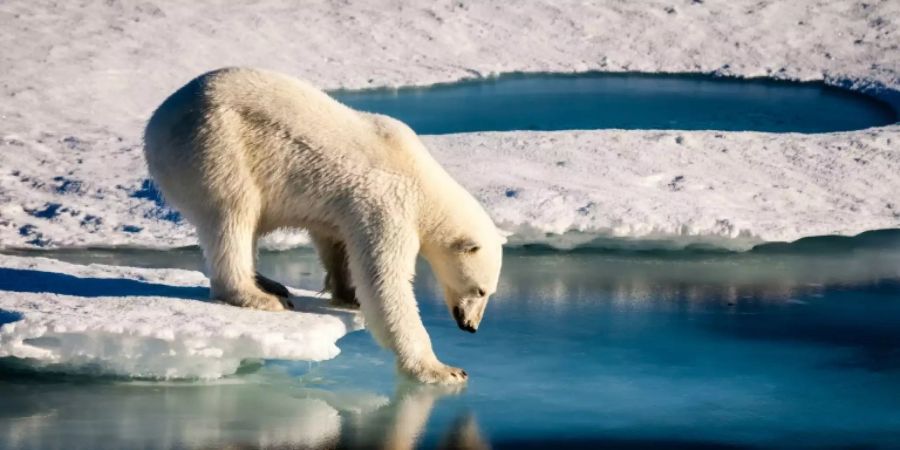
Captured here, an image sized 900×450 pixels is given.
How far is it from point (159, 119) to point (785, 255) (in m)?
4.16

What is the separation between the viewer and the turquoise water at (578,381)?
16.7 ft

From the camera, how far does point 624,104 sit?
42.8 feet

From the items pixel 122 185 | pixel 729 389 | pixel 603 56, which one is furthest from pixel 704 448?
pixel 603 56

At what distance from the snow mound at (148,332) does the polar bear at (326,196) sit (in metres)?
0.26

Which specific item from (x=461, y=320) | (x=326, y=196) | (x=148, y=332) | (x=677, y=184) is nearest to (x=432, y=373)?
(x=461, y=320)

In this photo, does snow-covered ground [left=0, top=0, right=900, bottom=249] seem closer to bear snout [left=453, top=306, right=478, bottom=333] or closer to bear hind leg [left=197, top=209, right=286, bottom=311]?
bear hind leg [left=197, top=209, right=286, bottom=311]

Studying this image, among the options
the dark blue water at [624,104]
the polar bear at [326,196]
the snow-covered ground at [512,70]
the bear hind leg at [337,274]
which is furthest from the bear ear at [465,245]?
the dark blue water at [624,104]

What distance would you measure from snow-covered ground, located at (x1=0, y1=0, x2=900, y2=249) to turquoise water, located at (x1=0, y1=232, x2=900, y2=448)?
0.45 m

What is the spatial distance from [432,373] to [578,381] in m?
0.66

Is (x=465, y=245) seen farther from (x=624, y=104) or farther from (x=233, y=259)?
(x=624, y=104)

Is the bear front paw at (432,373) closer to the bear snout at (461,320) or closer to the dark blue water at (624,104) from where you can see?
the bear snout at (461,320)

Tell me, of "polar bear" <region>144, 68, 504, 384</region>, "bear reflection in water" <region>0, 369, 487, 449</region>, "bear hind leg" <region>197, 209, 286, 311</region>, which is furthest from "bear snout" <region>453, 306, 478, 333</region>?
"bear hind leg" <region>197, 209, 286, 311</region>

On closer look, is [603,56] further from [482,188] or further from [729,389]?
[729,389]

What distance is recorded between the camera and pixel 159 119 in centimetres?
594
